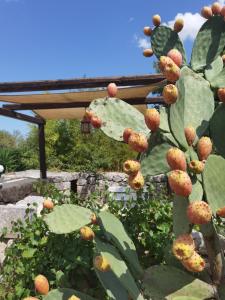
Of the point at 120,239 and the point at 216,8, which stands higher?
the point at 216,8

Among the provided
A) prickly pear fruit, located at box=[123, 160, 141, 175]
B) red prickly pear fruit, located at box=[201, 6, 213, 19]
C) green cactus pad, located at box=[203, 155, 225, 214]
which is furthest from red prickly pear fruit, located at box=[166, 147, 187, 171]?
red prickly pear fruit, located at box=[201, 6, 213, 19]

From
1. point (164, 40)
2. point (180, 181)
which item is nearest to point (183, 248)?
point (180, 181)

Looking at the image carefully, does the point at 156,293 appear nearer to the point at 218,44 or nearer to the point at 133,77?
the point at 218,44

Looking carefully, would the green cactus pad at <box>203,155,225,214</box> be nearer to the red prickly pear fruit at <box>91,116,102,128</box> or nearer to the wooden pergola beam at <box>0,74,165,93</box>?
the red prickly pear fruit at <box>91,116,102,128</box>

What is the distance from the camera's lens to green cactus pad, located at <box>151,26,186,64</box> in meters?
2.45

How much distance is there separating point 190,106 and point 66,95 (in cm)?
538

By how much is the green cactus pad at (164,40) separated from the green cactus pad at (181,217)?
3.96 ft

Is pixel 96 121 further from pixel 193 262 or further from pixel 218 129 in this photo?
pixel 193 262

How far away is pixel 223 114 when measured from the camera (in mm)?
1668

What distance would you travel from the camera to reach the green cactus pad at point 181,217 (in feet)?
4.75

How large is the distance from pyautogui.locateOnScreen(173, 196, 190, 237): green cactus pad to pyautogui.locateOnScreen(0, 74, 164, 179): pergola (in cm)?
322

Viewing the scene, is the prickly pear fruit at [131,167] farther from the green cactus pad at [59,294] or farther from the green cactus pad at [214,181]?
the green cactus pad at [59,294]

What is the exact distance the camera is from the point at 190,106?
1703 mm

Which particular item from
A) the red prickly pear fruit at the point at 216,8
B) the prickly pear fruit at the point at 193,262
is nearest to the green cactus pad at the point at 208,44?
the red prickly pear fruit at the point at 216,8
